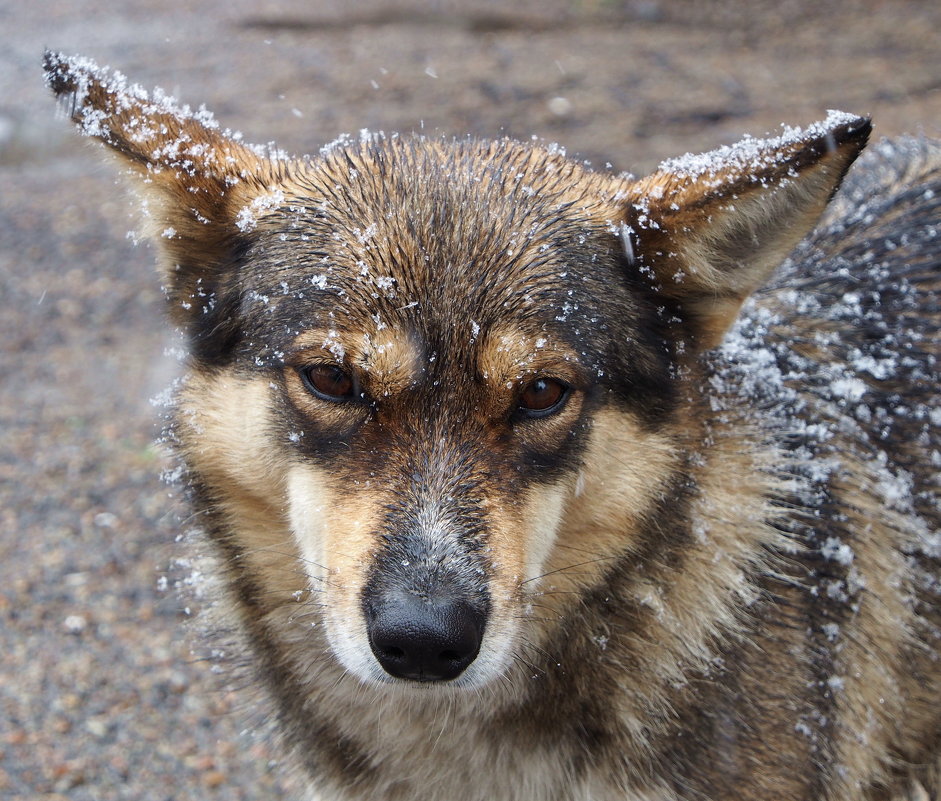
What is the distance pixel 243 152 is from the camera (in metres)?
3.11

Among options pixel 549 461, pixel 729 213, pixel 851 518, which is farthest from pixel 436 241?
pixel 851 518

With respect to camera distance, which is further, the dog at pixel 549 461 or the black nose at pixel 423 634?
the dog at pixel 549 461

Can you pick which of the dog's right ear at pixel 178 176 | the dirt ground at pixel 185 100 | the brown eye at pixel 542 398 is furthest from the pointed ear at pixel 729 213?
the dirt ground at pixel 185 100

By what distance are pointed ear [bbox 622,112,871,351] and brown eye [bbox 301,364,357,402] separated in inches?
33.9

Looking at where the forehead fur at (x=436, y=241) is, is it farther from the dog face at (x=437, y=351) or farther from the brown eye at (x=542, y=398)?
the brown eye at (x=542, y=398)

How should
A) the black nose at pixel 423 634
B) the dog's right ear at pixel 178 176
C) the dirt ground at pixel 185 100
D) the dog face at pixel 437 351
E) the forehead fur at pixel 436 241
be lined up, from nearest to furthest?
the black nose at pixel 423 634
the dog face at pixel 437 351
the forehead fur at pixel 436 241
the dog's right ear at pixel 178 176
the dirt ground at pixel 185 100

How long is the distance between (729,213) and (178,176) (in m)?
1.51

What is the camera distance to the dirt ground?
4.21 m

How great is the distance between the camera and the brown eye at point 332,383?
8.52ft

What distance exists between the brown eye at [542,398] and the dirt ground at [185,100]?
4.25 ft

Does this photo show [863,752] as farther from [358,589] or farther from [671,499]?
[358,589]

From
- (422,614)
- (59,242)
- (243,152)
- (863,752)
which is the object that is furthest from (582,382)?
(59,242)

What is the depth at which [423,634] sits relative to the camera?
2264 millimetres

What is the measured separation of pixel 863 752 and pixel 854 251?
1.68m
